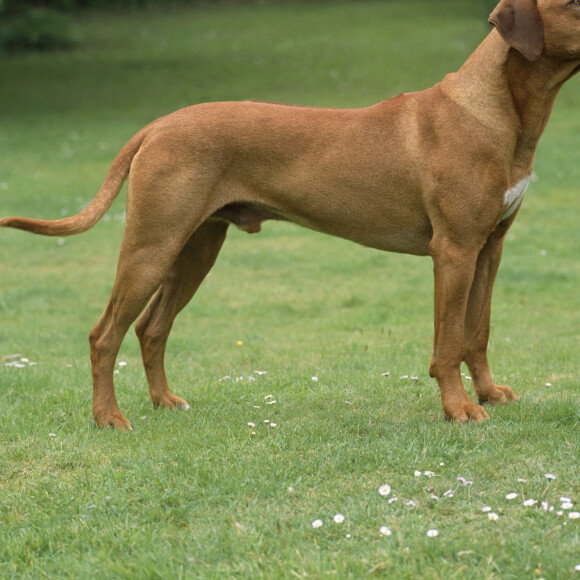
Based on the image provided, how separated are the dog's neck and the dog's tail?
1.89 m

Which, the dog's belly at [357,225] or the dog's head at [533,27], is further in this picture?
the dog's belly at [357,225]

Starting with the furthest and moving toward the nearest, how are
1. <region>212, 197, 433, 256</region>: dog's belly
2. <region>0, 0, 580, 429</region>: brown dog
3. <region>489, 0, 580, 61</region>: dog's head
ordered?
1. <region>212, 197, 433, 256</region>: dog's belly
2. <region>0, 0, 580, 429</region>: brown dog
3. <region>489, 0, 580, 61</region>: dog's head

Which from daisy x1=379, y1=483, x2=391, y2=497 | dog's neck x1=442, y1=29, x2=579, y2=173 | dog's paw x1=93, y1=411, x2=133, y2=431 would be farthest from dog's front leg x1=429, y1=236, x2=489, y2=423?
dog's paw x1=93, y1=411, x2=133, y2=431

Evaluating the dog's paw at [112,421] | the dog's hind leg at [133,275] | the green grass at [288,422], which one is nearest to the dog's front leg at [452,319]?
the green grass at [288,422]

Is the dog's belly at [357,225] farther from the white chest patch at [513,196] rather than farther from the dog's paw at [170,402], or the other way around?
the dog's paw at [170,402]

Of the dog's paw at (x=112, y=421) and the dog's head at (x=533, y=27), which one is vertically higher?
the dog's head at (x=533, y=27)

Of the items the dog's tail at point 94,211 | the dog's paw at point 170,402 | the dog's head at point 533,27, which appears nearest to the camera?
the dog's head at point 533,27

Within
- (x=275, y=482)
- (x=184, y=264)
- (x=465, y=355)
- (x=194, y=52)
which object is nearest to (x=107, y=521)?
(x=275, y=482)

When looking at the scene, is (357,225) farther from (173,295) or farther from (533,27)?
(533,27)

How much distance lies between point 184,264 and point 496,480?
236 cm

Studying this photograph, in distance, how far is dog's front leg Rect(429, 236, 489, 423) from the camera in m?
4.53

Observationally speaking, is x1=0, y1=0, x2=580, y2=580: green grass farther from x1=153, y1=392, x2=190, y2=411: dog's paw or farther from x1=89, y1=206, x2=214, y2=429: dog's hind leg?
x1=89, y1=206, x2=214, y2=429: dog's hind leg

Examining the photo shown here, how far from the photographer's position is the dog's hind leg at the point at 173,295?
518cm

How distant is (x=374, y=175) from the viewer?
15.2ft
